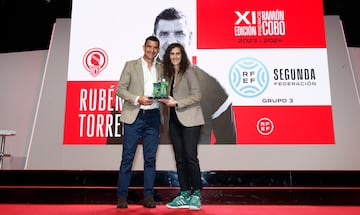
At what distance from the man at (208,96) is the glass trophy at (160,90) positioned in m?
0.91

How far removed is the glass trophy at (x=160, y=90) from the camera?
252 cm

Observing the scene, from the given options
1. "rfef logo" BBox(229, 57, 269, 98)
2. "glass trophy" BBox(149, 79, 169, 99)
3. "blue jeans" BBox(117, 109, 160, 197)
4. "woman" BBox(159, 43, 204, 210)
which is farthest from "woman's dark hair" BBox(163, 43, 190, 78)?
"rfef logo" BBox(229, 57, 269, 98)

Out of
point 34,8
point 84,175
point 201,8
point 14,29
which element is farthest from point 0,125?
point 201,8

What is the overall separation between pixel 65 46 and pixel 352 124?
3299 millimetres

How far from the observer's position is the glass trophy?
8.27ft

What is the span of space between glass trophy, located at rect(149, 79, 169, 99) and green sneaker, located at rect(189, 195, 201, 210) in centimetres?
77

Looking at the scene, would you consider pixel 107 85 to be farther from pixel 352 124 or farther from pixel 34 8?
pixel 352 124

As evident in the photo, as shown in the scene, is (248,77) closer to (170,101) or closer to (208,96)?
(208,96)

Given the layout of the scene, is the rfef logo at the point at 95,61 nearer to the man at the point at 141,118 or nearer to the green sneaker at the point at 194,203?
the man at the point at 141,118

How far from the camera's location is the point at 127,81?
8.90 feet

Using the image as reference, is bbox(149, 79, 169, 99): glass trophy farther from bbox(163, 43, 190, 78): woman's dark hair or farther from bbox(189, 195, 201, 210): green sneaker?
bbox(189, 195, 201, 210): green sneaker

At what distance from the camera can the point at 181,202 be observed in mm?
2514

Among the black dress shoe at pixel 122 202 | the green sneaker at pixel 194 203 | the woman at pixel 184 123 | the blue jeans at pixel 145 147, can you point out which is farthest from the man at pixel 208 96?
the black dress shoe at pixel 122 202

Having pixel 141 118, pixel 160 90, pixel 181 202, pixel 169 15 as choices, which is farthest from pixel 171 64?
pixel 181 202
